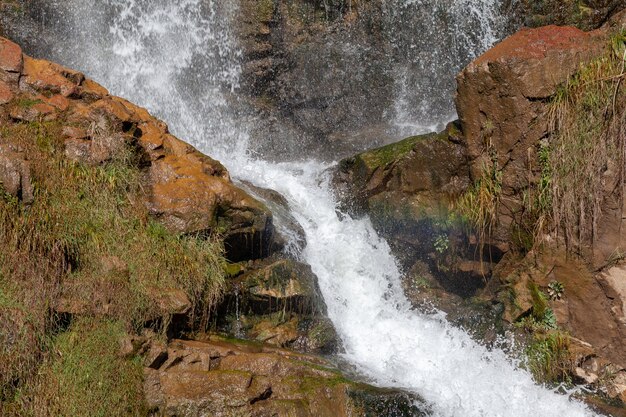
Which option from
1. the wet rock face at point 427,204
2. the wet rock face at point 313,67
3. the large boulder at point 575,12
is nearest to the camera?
the wet rock face at point 427,204

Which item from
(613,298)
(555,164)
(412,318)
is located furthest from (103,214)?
(613,298)

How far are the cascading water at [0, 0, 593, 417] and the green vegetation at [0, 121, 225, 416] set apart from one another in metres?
2.05

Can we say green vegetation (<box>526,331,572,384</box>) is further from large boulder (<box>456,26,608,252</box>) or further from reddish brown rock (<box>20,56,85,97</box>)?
reddish brown rock (<box>20,56,85,97</box>)

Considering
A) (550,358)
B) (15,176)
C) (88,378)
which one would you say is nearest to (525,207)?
(550,358)

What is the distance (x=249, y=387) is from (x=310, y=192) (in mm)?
4527

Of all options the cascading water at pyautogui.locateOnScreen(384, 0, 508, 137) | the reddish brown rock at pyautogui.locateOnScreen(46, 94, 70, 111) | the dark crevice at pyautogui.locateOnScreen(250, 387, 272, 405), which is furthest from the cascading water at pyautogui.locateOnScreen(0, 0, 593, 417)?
the reddish brown rock at pyautogui.locateOnScreen(46, 94, 70, 111)

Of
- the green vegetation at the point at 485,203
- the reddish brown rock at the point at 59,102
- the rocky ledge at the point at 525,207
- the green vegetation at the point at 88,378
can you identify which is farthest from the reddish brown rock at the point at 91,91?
the green vegetation at the point at 485,203

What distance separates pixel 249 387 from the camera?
573 cm

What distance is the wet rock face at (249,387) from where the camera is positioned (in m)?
5.53

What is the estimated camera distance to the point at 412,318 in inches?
322

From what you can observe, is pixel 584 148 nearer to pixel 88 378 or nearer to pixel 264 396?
pixel 264 396

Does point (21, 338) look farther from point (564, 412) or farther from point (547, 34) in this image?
point (547, 34)

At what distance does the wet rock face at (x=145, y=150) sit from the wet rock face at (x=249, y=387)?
4.88ft

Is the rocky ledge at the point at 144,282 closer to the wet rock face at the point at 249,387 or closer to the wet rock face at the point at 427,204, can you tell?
the wet rock face at the point at 249,387
